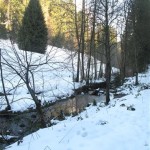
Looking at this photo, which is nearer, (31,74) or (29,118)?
(31,74)

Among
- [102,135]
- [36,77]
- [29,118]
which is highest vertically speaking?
[102,135]

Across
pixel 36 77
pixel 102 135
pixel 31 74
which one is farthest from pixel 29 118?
pixel 36 77

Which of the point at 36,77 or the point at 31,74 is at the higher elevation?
the point at 31,74

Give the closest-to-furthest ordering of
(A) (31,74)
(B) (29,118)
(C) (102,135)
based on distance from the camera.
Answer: (C) (102,135) → (A) (31,74) → (B) (29,118)

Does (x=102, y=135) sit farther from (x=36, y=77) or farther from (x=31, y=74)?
(x=36, y=77)

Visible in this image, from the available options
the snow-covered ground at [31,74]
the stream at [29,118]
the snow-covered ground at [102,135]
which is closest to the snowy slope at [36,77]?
the snow-covered ground at [31,74]

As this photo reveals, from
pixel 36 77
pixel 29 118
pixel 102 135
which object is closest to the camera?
pixel 102 135

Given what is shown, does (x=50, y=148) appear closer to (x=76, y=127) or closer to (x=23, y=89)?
(x=76, y=127)

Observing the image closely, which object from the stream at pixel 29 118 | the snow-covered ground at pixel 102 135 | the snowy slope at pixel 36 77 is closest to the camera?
the snow-covered ground at pixel 102 135

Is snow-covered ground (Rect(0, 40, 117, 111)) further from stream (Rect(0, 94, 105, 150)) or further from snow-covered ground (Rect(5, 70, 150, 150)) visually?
snow-covered ground (Rect(5, 70, 150, 150))

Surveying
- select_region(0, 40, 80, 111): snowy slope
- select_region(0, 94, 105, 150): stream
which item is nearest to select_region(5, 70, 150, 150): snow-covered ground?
select_region(0, 40, 80, 111): snowy slope

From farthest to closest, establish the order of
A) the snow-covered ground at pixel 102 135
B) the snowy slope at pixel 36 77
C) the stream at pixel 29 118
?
the stream at pixel 29 118 → the snowy slope at pixel 36 77 → the snow-covered ground at pixel 102 135

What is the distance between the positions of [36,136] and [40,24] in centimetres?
3425

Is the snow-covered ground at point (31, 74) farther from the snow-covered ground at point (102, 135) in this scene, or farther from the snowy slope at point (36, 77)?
the snow-covered ground at point (102, 135)
